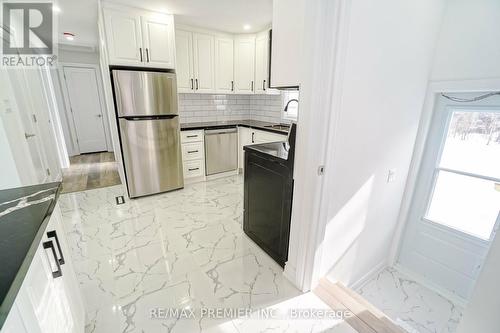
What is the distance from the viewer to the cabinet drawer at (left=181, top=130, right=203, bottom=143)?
3.49 metres

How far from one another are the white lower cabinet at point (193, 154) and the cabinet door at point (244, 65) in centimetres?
113

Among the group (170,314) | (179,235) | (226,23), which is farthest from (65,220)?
(226,23)

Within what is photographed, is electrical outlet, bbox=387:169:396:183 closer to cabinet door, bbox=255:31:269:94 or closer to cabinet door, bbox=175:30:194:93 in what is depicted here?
cabinet door, bbox=255:31:269:94

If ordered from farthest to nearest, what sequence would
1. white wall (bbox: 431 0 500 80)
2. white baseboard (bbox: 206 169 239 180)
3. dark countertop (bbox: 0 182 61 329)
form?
1. white baseboard (bbox: 206 169 239 180)
2. white wall (bbox: 431 0 500 80)
3. dark countertop (bbox: 0 182 61 329)

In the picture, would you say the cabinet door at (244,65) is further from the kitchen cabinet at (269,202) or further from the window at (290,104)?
the kitchen cabinet at (269,202)

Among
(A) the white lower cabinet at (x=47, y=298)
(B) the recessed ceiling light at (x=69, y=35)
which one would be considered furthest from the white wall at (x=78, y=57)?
(A) the white lower cabinet at (x=47, y=298)

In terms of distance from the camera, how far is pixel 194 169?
12.3 ft

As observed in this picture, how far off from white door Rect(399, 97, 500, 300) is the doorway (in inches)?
248

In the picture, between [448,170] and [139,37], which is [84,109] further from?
[448,170]

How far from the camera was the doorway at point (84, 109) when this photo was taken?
5.04 meters

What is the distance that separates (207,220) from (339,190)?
1.64 meters

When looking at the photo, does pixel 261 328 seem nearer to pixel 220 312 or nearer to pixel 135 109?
pixel 220 312

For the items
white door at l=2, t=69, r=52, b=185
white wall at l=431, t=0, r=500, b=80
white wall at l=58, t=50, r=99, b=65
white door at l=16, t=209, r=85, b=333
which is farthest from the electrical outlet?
white wall at l=58, t=50, r=99, b=65

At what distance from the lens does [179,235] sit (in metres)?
2.39
